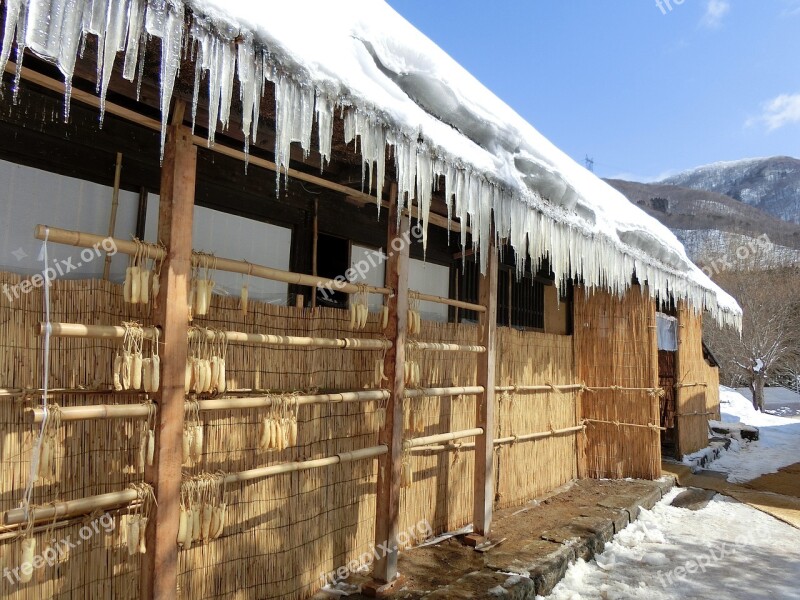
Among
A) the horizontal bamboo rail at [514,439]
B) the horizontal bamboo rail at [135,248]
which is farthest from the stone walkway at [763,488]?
the horizontal bamboo rail at [135,248]

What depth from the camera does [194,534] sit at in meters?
2.90

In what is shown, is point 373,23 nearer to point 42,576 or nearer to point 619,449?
point 42,576

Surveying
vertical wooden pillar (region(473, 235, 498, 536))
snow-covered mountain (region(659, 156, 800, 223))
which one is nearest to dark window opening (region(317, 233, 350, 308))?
vertical wooden pillar (region(473, 235, 498, 536))

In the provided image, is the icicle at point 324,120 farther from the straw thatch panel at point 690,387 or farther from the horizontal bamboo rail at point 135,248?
the straw thatch panel at point 690,387

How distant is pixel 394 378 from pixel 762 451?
11.8 meters

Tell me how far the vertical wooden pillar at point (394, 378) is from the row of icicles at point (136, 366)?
73.2 inches

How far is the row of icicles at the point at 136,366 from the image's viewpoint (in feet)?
8.32

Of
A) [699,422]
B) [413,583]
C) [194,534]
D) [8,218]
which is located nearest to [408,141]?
[8,218]

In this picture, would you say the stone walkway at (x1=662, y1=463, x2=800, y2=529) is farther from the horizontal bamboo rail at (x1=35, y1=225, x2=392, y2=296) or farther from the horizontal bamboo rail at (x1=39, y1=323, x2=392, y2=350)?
the horizontal bamboo rail at (x1=35, y1=225, x2=392, y2=296)

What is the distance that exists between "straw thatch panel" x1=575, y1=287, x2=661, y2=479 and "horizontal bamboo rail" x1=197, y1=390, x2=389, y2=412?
5029mm

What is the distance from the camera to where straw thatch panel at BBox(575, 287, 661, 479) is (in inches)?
309

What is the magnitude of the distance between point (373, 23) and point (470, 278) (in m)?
3.87

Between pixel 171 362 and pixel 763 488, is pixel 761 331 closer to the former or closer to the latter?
pixel 763 488

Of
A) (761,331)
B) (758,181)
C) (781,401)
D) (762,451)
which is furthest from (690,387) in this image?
(758,181)
